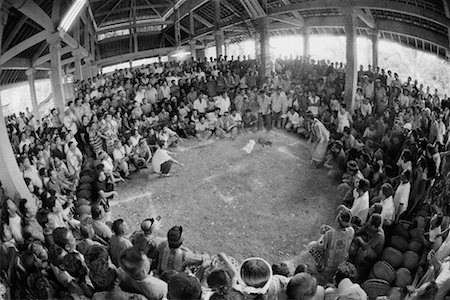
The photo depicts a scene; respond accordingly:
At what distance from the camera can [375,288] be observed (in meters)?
4.83

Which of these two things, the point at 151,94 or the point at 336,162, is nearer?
the point at 336,162

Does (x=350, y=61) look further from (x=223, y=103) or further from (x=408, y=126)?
(x=408, y=126)

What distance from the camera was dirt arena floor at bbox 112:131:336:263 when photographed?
714 centimetres

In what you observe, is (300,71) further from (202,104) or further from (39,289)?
(39,289)

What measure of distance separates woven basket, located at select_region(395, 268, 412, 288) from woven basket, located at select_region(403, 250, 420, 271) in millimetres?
163

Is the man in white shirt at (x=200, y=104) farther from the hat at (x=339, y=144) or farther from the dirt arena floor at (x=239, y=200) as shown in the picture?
the hat at (x=339, y=144)

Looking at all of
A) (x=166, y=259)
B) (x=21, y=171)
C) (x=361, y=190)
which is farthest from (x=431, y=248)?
(x=21, y=171)

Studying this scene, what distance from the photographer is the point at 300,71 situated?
1781cm

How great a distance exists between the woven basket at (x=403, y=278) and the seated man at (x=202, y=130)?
816 cm

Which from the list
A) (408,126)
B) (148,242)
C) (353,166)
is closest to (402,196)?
(353,166)

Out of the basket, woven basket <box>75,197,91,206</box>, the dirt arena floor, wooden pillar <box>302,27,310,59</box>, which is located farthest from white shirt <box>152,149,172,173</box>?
wooden pillar <box>302,27,310,59</box>

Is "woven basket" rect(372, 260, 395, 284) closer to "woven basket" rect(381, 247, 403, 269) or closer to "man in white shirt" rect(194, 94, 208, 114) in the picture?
"woven basket" rect(381, 247, 403, 269)

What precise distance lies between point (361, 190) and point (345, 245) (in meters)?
1.35

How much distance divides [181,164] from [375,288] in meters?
6.47
